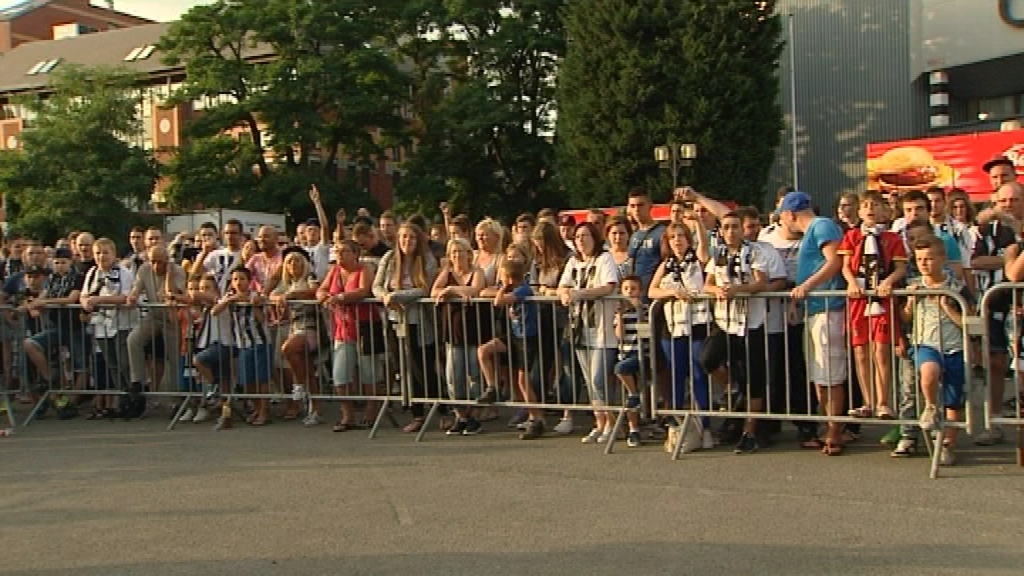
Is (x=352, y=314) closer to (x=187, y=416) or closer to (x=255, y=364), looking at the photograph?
(x=255, y=364)

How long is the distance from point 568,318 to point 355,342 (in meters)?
2.26

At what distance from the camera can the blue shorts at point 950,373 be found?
284 inches

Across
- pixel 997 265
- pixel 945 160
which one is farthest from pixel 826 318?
pixel 945 160

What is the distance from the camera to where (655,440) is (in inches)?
346

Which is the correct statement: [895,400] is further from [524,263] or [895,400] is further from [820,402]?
[524,263]

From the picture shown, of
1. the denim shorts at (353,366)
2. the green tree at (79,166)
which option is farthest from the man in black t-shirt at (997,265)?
the green tree at (79,166)

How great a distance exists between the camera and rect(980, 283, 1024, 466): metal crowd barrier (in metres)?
7.10

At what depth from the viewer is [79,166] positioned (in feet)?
161

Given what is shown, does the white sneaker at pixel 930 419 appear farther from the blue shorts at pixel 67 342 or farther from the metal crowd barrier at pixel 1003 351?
the blue shorts at pixel 67 342

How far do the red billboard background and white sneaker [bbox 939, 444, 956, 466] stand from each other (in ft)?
66.5

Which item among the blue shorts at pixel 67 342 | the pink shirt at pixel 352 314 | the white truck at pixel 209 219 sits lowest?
the blue shorts at pixel 67 342

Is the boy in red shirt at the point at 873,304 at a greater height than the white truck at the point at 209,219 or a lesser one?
lesser

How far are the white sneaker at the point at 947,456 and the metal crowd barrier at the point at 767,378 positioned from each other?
7.0 inches

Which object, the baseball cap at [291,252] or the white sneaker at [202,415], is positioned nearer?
the white sneaker at [202,415]
